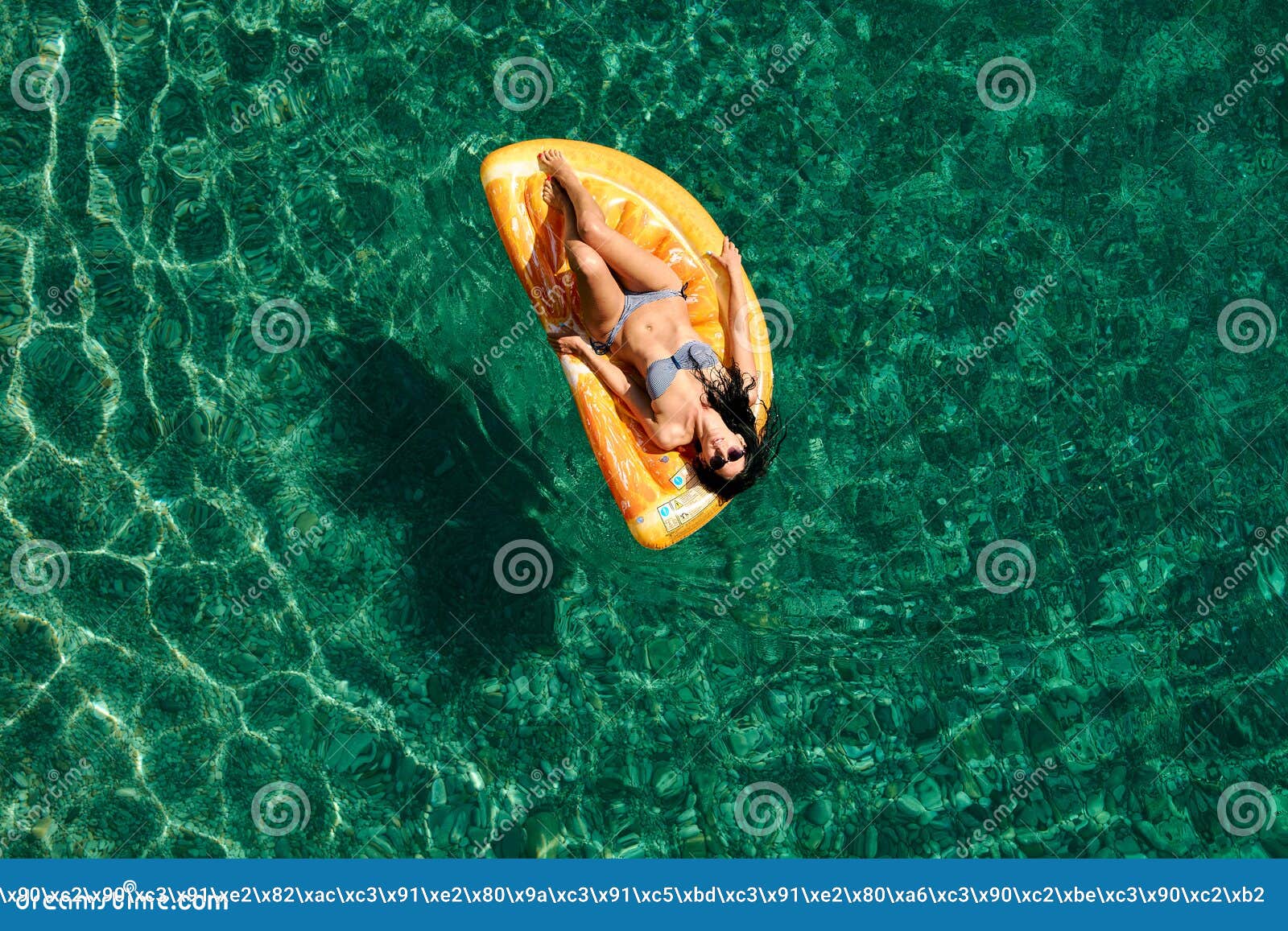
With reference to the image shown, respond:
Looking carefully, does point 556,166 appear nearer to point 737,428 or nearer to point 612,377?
point 612,377

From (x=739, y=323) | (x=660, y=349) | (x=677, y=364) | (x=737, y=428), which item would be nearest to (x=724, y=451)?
(x=737, y=428)

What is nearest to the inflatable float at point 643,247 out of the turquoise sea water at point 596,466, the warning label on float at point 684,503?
the warning label on float at point 684,503

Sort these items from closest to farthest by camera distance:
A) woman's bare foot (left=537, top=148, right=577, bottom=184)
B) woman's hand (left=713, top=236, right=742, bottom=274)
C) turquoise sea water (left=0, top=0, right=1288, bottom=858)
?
woman's bare foot (left=537, top=148, right=577, bottom=184)
woman's hand (left=713, top=236, right=742, bottom=274)
turquoise sea water (left=0, top=0, right=1288, bottom=858)

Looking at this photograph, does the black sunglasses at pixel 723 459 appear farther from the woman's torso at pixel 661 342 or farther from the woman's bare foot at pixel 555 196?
the woman's bare foot at pixel 555 196

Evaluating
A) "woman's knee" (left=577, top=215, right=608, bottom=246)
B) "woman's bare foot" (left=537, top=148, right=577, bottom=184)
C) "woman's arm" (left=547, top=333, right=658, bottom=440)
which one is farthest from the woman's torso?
"woman's bare foot" (left=537, top=148, right=577, bottom=184)

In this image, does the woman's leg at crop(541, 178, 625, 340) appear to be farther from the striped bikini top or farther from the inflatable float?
the striped bikini top
